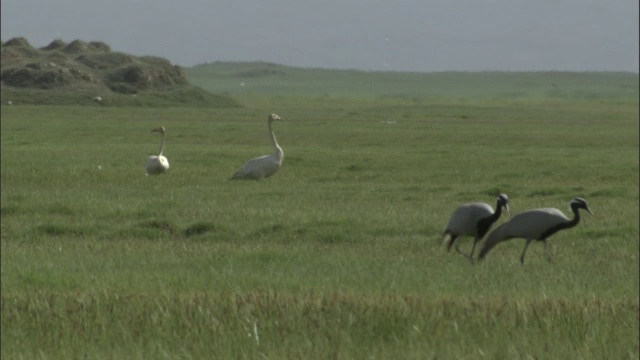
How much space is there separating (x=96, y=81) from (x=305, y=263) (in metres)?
79.7

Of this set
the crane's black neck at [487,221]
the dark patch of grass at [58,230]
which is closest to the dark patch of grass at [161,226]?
the dark patch of grass at [58,230]

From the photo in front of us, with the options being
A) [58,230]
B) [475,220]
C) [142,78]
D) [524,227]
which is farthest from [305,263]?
[142,78]

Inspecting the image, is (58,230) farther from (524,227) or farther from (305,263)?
(524,227)

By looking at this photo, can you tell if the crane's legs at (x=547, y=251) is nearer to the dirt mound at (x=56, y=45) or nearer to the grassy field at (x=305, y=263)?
the grassy field at (x=305, y=263)

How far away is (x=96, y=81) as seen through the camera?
8850cm

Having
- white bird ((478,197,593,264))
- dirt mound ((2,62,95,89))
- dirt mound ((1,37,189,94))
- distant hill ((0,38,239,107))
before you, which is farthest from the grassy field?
dirt mound ((1,37,189,94))

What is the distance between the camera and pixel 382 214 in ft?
53.5

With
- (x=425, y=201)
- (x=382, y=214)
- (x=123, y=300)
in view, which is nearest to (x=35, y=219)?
(x=382, y=214)

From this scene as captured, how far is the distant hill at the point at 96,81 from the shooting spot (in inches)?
3233

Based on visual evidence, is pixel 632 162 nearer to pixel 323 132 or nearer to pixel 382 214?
pixel 382 214

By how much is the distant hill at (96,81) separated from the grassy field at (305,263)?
51765 millimetres

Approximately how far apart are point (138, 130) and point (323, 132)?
7.26m

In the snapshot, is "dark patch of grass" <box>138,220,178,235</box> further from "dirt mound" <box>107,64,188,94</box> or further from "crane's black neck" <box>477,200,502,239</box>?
"dirt mound" <box>107,64,188,94</box>

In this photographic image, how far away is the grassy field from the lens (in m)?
6.34
